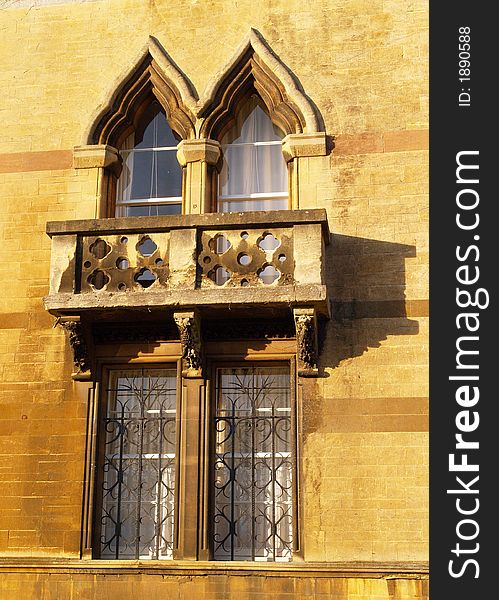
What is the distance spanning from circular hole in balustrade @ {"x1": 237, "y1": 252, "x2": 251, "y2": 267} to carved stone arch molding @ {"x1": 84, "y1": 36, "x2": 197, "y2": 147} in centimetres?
179

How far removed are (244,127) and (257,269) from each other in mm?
2600

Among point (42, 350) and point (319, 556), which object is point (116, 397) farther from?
point (319, 556)

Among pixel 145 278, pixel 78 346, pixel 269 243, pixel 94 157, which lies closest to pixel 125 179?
pixel 94 157

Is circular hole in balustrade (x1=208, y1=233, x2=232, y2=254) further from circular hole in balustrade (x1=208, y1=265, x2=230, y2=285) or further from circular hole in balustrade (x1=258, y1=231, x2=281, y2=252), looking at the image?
circular hole in balustrade (x1=258, y1=231, x2=281, y2=252)

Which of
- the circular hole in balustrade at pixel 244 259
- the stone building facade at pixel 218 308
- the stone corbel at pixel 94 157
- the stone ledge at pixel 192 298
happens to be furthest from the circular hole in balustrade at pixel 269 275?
the stone corbel at pixel 94 157

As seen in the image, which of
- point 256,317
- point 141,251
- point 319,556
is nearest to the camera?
point 319,556

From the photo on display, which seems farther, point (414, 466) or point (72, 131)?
point (72, 131)

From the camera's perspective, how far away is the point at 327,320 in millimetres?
11672

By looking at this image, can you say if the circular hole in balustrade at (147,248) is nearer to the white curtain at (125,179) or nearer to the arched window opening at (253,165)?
the white curtain at (125,179)

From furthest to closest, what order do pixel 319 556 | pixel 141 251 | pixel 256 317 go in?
1. pixel 141 251
2. pixel 256 317
3. pixel 319 556

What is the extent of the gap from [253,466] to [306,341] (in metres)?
1.58

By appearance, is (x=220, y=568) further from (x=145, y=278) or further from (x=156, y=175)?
(x=156, y=175)

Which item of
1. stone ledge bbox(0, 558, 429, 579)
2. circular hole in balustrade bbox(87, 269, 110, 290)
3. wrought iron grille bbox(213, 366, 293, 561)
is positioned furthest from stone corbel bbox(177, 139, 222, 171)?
stone ledge bbox(0, 558, 429, 579)

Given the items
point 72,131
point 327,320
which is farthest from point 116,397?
point 72,131
